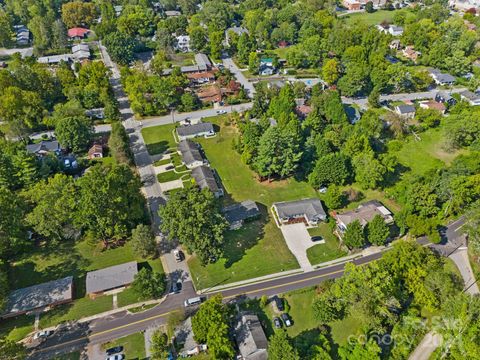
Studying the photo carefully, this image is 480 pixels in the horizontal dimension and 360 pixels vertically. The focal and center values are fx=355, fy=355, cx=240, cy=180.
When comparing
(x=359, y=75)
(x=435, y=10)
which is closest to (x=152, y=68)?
(x=359, y=75)

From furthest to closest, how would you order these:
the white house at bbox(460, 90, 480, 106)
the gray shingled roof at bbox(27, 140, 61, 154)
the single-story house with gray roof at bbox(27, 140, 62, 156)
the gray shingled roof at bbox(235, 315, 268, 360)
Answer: the white house at bbox(460, 90, 480, 106) → the gray shingled roof at bbox(27, 140, 61, 154) → the single-story house with gray roof at bbox(27, 140, 62, 156) → the gray shingled roof at bbox(235, 315, 268, 360)

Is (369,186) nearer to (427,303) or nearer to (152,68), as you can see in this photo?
(427,303)

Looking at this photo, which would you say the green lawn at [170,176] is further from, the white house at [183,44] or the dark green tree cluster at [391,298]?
the white house at [183,44]

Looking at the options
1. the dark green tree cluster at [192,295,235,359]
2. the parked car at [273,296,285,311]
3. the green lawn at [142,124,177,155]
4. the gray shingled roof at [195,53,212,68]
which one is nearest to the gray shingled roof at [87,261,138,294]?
the dark green tree cluster at [192,295,235,359]

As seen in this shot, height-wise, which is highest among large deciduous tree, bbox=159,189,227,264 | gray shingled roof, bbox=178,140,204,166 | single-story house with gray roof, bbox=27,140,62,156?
large deciduous tree, bbox=159,189,227,264

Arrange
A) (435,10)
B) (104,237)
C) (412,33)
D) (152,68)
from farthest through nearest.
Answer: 1. (435,10)
2. (412,33)
3. (152,68)
4. (104,237)

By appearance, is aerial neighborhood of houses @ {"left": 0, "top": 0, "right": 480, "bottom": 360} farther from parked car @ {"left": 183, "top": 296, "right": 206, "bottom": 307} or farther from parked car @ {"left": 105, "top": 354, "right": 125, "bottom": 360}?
parked car @ {"left": 183, "top": 296, "right": 206, "bottom": 307}
